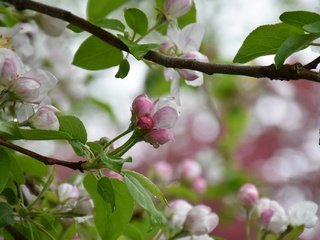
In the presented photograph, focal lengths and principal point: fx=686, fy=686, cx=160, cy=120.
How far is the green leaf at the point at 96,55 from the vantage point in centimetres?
88

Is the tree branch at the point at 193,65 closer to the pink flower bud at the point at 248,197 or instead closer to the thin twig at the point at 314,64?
the thin twig at the point at 314,64

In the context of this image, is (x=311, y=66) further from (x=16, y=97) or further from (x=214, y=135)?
(x=214, y=135)

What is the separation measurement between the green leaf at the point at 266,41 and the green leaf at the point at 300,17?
0.10ft

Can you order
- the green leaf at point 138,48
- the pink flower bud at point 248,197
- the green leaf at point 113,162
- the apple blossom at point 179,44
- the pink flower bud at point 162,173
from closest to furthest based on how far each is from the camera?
the green leaf at point 113,162, the green leaf at point 138,48, the apple blossom at point 179,44, the pink flower bud at point 248,197, the pink flower bud at point 162,173

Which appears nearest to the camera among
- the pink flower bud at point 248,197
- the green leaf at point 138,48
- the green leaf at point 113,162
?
the green leaf at point 113,162

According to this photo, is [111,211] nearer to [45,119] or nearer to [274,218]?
[45,119]

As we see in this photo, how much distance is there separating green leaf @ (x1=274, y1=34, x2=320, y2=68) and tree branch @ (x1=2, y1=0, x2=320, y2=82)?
0.04 feet

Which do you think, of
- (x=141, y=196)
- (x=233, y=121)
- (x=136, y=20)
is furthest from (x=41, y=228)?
(x=233, y=121)

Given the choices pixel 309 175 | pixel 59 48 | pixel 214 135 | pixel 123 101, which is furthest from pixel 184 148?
pixel 59 48

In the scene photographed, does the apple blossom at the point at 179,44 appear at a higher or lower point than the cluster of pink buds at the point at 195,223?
higher

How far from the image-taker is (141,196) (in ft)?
2.22

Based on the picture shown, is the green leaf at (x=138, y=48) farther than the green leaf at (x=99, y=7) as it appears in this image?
No

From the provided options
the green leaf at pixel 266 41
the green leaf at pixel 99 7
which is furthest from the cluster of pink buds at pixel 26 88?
the green leaf at pixel 99 7

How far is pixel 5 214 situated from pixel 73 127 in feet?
0.37
